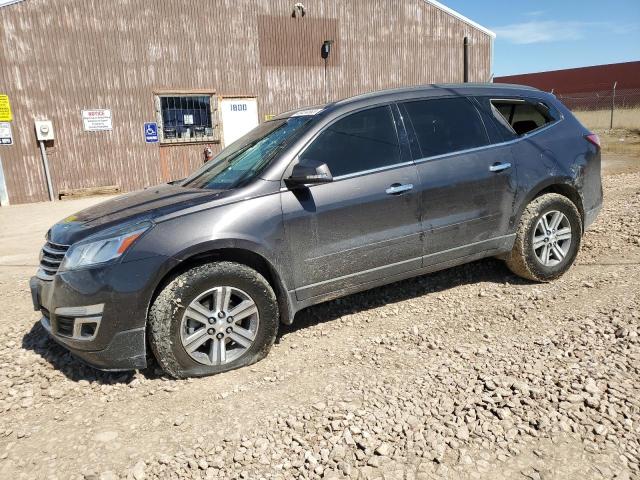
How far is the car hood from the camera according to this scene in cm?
323

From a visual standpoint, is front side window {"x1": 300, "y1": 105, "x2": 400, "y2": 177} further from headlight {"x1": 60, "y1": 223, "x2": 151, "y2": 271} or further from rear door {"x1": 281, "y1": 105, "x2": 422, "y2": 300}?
headlight {"x1": 60, "y1": 223, "x2": 151, "y2": 271}

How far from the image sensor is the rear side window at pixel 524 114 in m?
4.47

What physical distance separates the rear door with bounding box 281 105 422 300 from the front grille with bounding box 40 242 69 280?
1454mm

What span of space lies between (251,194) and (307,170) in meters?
0.40

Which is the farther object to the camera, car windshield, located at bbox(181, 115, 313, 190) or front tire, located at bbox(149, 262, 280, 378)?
car windshield, located at bbox(181, 115, 313, 190)

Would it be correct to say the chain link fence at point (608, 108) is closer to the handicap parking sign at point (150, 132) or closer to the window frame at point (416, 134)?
the handicap parking sign at point (150, 132)

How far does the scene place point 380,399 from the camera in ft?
9.38

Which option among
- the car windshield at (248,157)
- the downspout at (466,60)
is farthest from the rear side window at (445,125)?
the downspout at (466,60)

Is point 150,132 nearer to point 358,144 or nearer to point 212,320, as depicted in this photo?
point 358,144

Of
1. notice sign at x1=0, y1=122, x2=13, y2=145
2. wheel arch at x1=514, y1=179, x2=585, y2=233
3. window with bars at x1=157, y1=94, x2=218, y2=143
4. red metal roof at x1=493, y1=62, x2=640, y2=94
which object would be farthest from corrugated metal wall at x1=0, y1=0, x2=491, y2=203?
red metal roof at x1=493, y1=62, x2=640, y2=94

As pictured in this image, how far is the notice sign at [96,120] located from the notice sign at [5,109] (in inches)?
63.0

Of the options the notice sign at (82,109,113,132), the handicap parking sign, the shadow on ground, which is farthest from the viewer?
the handicap parking sign

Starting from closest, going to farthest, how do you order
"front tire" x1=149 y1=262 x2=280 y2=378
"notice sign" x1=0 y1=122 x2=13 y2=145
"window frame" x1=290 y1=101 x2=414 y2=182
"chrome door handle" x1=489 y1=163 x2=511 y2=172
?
1. "front tire" x1=149 y1=262 x2=280 y2=378
2. "window frame" x1=290 y1=101 x2=414 y2=182
3. "chrome door handle" x1=489 y1=163 x2=511 y2=172
4. "notice sign" x1=0 y1=122 x2=13 y2=145

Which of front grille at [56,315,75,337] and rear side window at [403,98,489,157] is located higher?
rear side window at [403,98,489,157]
